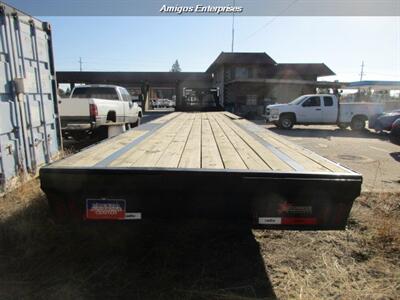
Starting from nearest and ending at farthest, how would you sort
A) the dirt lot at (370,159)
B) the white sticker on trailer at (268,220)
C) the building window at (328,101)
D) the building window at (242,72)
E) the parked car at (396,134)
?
the white sticker on trailer at (268,220) < the dirt lot at (370,159) < the parked car at (396,134) < the building window at (328,101) < the building window at (242,72)

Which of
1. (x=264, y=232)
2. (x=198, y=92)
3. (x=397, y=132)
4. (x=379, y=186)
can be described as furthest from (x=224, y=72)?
(x=264, y=232)

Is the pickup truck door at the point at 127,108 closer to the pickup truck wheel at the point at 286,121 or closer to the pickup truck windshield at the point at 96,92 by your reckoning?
the pickup truck windshield at the point at 96,92

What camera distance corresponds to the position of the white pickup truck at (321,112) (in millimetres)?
17781

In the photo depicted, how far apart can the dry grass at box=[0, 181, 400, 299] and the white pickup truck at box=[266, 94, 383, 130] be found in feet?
46.5

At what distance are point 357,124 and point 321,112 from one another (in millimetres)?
2296

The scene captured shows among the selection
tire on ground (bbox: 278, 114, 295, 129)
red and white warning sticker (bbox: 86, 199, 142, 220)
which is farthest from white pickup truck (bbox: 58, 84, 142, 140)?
tire on ground (bbox: 278, 114, 295, 129)

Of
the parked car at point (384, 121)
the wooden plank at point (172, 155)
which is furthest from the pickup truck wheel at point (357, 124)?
the wooden plank at point (172, 155)

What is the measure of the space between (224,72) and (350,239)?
34.5 metres

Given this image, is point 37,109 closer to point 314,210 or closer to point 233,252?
point 233,252

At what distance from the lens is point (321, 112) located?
701 inches

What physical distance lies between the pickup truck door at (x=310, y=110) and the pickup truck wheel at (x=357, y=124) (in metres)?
2.00

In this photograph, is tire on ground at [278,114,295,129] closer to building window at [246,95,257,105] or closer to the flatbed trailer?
building window at [246,95,257,105]

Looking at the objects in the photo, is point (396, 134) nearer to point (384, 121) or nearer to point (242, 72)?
point (384, 121)

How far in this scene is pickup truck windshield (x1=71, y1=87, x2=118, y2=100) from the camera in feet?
41.5
